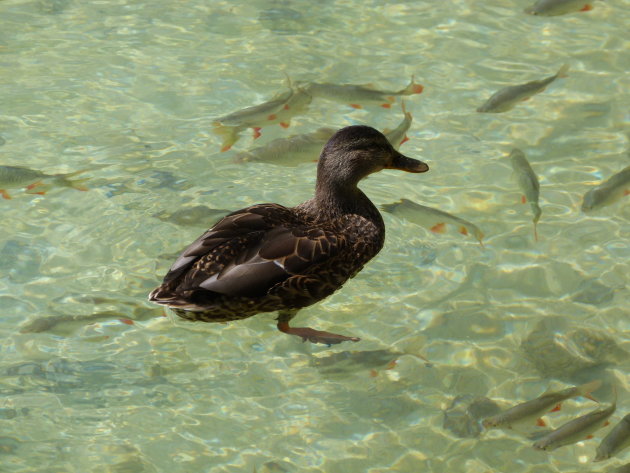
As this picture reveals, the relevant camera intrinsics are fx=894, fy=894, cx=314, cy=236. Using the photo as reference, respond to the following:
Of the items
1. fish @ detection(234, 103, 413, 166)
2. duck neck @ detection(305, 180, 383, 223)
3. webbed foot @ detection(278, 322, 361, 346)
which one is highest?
fish @ detection(234, 103, 413, 166)

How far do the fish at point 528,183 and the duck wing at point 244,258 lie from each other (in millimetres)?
1434

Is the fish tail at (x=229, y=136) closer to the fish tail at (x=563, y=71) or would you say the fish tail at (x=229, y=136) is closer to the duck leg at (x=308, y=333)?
the duck leg at (x=308, y=333)

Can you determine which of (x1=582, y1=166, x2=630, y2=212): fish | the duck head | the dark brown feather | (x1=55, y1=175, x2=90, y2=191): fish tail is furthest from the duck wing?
(x1=582, y1=166, x2=630, y2=212): fish

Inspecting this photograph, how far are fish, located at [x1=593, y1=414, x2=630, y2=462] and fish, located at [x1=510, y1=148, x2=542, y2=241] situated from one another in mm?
1671

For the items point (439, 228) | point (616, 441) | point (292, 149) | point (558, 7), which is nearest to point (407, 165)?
point (439, 228)

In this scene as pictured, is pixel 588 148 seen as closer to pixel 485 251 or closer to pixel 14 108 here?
pixel 485 251

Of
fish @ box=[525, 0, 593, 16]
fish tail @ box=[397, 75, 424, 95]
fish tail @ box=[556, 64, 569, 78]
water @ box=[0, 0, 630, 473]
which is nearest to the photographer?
water @ box=[0, 0, 630, 473]

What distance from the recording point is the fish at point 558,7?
7488 mm

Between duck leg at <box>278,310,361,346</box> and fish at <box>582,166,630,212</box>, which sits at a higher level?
fish at <box>582,166,630,212</box>

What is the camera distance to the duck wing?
474cm

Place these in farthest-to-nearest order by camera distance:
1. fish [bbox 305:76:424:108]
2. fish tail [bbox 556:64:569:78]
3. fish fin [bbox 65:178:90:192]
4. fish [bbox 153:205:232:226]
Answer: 1. fish tail [bbox 556:64:569:78]
2. fish [bbox 305:76:424:108]
3. fish fin [bbox 65:178:90:192]
4. fish [bbox 153:205:232:226]

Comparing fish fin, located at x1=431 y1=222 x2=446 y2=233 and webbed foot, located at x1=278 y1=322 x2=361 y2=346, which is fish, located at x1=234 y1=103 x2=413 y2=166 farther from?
webbed foot, located at x1=278 y1=322 x2=361 y2=346

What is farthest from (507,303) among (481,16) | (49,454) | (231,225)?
(481,16)

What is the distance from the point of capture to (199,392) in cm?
472
